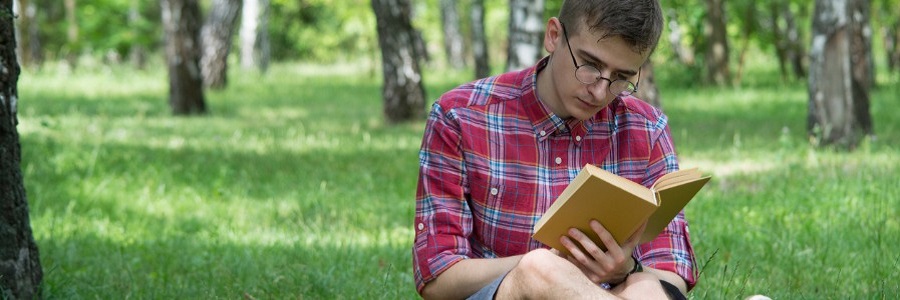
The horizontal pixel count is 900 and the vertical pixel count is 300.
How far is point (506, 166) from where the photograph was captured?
3.32 metres

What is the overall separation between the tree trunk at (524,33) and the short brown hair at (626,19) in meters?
6.55

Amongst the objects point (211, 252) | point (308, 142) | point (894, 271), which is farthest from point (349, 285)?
point (308, 142)

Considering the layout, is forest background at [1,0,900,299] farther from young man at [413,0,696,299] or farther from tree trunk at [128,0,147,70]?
tree trunk at [128,0,147,70]

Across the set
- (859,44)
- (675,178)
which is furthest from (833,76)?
(675,178)

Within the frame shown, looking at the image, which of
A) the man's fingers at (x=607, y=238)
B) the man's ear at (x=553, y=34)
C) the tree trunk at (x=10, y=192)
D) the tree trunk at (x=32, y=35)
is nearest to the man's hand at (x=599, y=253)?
the man's fingers at (x=607, y=238)

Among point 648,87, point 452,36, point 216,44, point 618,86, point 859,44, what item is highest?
point 618,86

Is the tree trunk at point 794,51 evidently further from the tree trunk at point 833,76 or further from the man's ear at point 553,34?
the man's ear at point 553,34

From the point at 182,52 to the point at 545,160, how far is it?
1114 cm

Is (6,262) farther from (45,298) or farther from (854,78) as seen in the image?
(854,78)

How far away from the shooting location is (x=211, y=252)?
5707 mm

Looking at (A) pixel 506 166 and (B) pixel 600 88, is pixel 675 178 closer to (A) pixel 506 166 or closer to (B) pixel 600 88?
(B) pixel 600 88

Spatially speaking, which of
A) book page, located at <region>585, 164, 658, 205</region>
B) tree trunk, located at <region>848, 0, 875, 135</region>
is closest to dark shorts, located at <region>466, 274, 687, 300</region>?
book page, located at <region>585, 164, 658, 205</region>

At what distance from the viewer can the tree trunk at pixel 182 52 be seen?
13906 millimetres

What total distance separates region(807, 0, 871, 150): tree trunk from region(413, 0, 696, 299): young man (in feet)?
21.3
